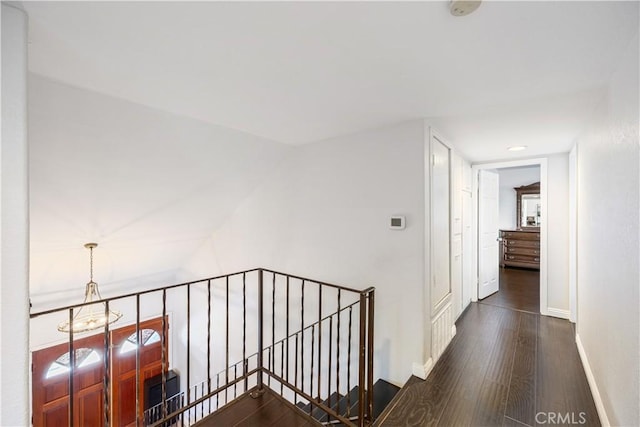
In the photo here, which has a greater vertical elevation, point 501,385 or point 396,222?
point 396,222

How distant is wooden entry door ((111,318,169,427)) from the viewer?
464 cm

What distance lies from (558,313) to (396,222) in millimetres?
2857

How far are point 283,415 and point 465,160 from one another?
3.61 m

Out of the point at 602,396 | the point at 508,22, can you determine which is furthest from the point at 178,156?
the point at 602,396

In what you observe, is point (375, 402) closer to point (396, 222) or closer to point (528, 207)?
point (396, 222)

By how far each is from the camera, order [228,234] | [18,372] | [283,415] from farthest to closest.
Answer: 1. [228,234]
2. [283,415]
3. [18,372]

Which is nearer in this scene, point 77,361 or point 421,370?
point 421,370

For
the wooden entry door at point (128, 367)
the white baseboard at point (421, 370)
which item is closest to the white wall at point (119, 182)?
the wooden entry door at point (128, 367)

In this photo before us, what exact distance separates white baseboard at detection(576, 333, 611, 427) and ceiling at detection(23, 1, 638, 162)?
2046 millimetres

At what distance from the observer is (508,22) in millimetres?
1145

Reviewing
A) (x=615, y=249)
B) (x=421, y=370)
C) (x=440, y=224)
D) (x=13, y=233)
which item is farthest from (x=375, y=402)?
(x=13, y=233)

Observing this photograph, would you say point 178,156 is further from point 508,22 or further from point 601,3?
point 601,3

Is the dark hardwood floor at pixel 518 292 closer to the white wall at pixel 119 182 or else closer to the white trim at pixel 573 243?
the white trim at pixel 573 243

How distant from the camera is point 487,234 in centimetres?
434
